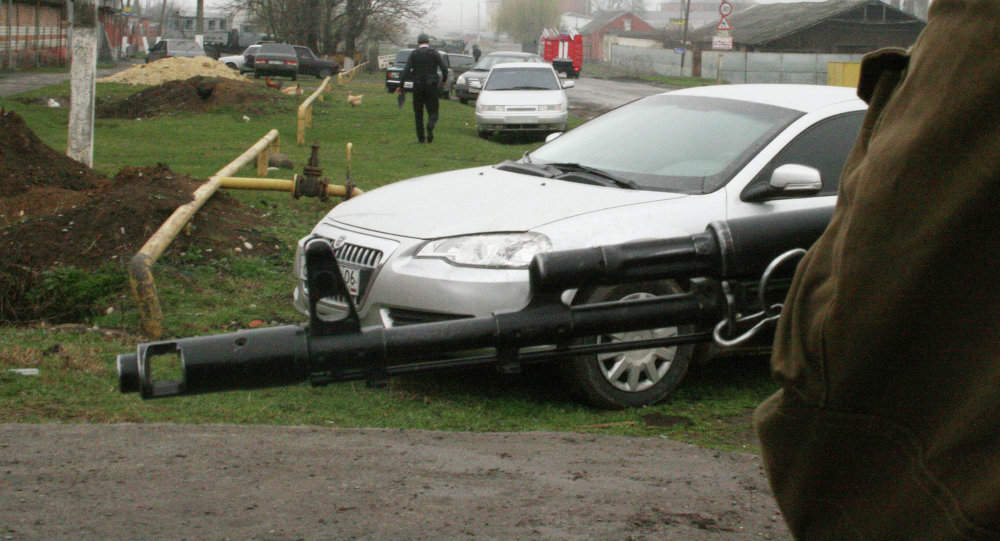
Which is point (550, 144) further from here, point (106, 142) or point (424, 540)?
point (106, 142)

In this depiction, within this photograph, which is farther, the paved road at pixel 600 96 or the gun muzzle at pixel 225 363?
the paved road at pixel 600 96

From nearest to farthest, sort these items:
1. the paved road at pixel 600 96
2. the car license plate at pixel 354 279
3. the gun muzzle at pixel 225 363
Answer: the gun muzzle at pixel 225 363, the car license plate at pixel 354 279, the paved road at pixel 600 96

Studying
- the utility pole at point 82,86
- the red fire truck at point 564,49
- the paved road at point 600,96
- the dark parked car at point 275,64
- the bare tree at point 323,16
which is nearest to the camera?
the utility pole at point 82,86

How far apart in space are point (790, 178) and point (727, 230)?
3.57m

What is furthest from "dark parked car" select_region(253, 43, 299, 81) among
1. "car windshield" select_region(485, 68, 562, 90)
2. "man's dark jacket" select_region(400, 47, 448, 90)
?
"man's dark jacket" select_region(400, 47, 448, 90)

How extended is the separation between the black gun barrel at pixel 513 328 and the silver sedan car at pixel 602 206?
262 cm

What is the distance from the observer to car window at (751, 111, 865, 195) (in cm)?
594

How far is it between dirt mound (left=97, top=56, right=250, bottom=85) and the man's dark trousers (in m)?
18.0

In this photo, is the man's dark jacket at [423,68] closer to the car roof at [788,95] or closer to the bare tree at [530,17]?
the car roof at [788,95]

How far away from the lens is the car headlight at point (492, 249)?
5.27 metres

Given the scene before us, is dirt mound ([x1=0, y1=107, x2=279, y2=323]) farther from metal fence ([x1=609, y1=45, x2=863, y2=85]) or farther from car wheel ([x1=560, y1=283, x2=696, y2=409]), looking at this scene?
metal fence ([x1=609, y1=45, x2=863, y2=85])

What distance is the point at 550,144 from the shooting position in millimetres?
7125

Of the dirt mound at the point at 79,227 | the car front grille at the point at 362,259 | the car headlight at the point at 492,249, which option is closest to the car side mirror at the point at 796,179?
the car headlight at the point at 492,249

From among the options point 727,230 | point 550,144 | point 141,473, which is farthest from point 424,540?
point 550,144
